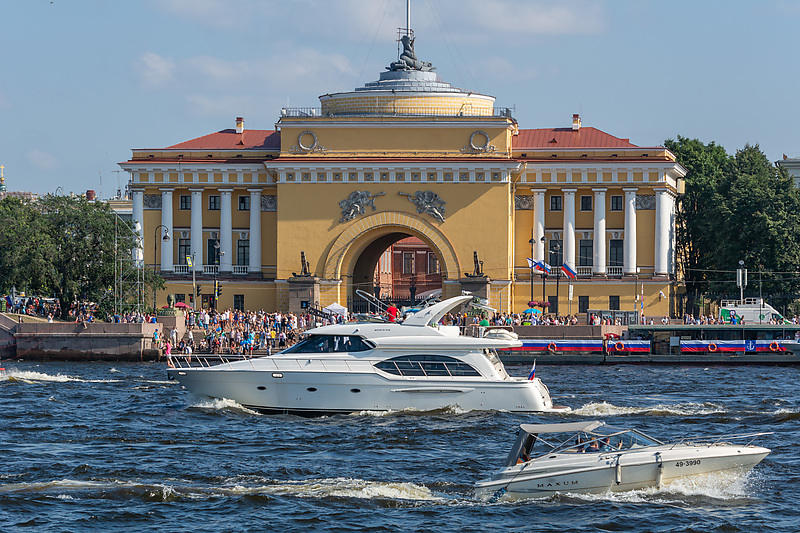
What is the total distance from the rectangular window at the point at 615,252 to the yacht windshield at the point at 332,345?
43.0 metres

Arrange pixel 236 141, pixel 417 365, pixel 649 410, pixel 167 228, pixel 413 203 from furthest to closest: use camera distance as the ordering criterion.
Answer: pixel 236 141
pixel 167 228
pixel 413 203
pixel 649 410
pixel 417 365

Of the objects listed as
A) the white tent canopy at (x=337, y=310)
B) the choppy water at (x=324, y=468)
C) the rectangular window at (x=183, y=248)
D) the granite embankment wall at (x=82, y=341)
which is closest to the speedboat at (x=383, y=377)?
the choppy water at (x=324, y=468)

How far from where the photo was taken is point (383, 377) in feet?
117

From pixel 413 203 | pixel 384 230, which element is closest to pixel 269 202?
pixel 384 230

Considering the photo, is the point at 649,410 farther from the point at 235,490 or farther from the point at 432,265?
the point at 432,265

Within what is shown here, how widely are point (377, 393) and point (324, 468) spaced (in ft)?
24.6

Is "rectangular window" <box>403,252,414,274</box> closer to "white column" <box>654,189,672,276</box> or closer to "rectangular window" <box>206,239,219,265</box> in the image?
"rectangular window" <box>206,239,219,265</box>

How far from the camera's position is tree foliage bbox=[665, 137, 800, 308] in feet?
246

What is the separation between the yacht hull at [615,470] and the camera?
24.2 metres

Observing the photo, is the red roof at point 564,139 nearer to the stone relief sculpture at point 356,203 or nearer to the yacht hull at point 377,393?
the stone relief sculpture at point 356,203

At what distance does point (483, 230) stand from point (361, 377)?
39575 mm

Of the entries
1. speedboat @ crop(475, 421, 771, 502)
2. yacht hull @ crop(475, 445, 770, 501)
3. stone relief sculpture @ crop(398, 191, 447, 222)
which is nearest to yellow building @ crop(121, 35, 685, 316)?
stone relief sculpture @ crop(398, 191, 447, 222)

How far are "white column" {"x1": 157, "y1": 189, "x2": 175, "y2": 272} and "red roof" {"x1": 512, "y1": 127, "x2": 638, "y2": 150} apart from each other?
70.3 feet

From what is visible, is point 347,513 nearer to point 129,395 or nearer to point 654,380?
point 129,395
